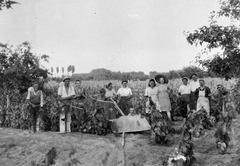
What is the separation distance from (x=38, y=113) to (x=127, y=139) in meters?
3.24

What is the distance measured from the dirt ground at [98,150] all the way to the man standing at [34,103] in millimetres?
607

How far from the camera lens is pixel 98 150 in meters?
6.63

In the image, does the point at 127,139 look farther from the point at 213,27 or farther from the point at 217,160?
the point at 213,27

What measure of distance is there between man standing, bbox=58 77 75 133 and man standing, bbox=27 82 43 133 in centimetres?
77

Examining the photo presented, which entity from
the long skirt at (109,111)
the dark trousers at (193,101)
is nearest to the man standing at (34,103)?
the long skirt at (109,111)

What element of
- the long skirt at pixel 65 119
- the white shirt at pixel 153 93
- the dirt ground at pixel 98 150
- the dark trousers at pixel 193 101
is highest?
the white shirt at pixel 153 93

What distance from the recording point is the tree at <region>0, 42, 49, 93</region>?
1166 cm

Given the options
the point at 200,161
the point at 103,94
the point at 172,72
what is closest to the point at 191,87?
the point at 103,94

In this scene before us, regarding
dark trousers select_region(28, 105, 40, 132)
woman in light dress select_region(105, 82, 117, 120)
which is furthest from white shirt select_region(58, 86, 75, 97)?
dark trousers select_region(28, 105, 40, 132)

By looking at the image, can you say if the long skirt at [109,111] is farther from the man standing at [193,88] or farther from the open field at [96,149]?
the man standing at [193,88]

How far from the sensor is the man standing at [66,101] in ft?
28.0

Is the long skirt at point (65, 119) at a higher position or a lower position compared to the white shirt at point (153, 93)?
lower

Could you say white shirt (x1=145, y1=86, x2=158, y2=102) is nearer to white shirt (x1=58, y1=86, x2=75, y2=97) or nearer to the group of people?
the group of people

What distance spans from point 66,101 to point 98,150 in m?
2.42
